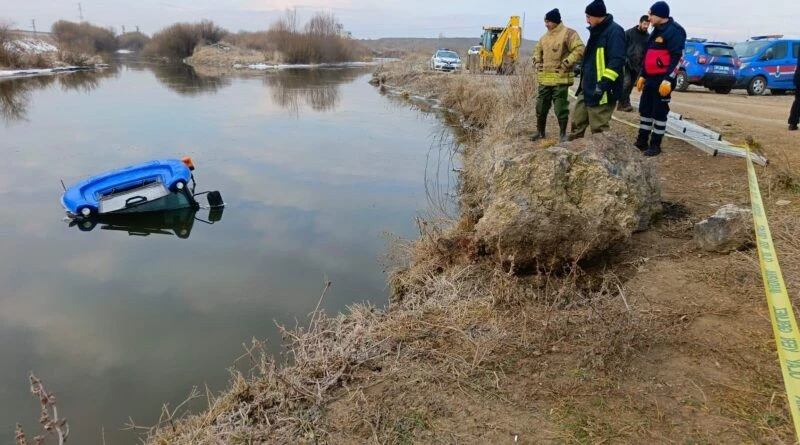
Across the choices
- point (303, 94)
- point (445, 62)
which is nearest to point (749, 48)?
point (445, 62)

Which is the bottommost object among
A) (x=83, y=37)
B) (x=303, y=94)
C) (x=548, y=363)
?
(x=548, y=363)

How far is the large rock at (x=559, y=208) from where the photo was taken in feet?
12.7

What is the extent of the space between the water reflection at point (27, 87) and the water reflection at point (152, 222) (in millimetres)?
9410

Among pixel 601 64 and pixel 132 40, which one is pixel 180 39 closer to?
pixel 132 40

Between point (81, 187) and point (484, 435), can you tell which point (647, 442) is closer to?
point (484, 435)

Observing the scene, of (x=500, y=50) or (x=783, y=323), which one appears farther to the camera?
(x=500, y=50)

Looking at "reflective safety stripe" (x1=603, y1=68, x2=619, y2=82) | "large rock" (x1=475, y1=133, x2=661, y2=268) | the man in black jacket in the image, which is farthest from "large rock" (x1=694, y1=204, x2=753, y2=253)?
the man in black jacket

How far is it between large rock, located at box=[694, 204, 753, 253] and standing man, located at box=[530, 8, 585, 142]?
9.27 feet

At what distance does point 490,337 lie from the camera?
317cm

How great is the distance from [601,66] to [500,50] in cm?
1412

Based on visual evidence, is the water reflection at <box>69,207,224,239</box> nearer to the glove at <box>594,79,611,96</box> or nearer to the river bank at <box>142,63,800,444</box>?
the river bank at <box>142,63,800,444</box>

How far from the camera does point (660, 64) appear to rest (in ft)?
18.2

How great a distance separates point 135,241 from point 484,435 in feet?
19.7

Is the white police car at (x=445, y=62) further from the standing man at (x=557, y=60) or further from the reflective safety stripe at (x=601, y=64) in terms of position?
the reflective safety stripe at (x=601, y=64)
